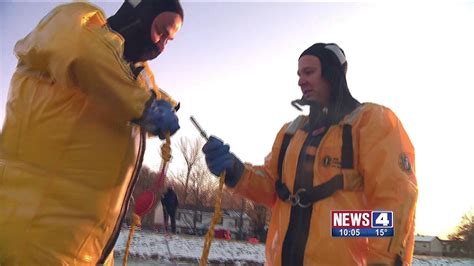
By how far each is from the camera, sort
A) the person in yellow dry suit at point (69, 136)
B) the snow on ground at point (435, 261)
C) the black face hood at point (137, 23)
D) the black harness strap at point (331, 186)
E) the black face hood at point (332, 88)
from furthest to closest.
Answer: the snow on ground at point (435, 261) < the black face hood at point (332, 88) < the black harness strap at point (331, 186) < the black face hood at point (137, 23) < the person in yellow dry suit at point (69, 136)

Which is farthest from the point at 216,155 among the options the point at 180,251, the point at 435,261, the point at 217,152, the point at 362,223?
the point at 435,261

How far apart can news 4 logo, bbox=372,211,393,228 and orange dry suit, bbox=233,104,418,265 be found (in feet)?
0.08

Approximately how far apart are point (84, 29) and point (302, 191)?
1.52 metres

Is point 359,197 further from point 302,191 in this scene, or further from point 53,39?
point 53,39

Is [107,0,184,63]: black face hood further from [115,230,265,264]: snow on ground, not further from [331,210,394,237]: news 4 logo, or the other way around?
[115,230,265,264]: snow on ground

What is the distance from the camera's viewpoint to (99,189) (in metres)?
2.03

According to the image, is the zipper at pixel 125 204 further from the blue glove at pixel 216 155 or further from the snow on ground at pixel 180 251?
the snow on ground at pixel 180 251

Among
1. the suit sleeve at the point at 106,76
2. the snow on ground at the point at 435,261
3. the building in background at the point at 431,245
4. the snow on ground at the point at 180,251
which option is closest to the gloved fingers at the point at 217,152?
the suit sleeve at the point at 106,76

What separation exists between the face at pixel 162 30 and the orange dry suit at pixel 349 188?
1.07m

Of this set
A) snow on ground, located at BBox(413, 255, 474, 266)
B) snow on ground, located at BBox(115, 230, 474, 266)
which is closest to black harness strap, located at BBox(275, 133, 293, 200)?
snow on ground, located at BBox(115, 230, 474, 266)

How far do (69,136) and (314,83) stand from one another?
5.52 ft

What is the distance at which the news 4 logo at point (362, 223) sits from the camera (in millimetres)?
2545

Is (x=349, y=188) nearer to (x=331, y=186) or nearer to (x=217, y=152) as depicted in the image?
(x=331, y=186)

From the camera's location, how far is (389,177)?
260 centimetres
